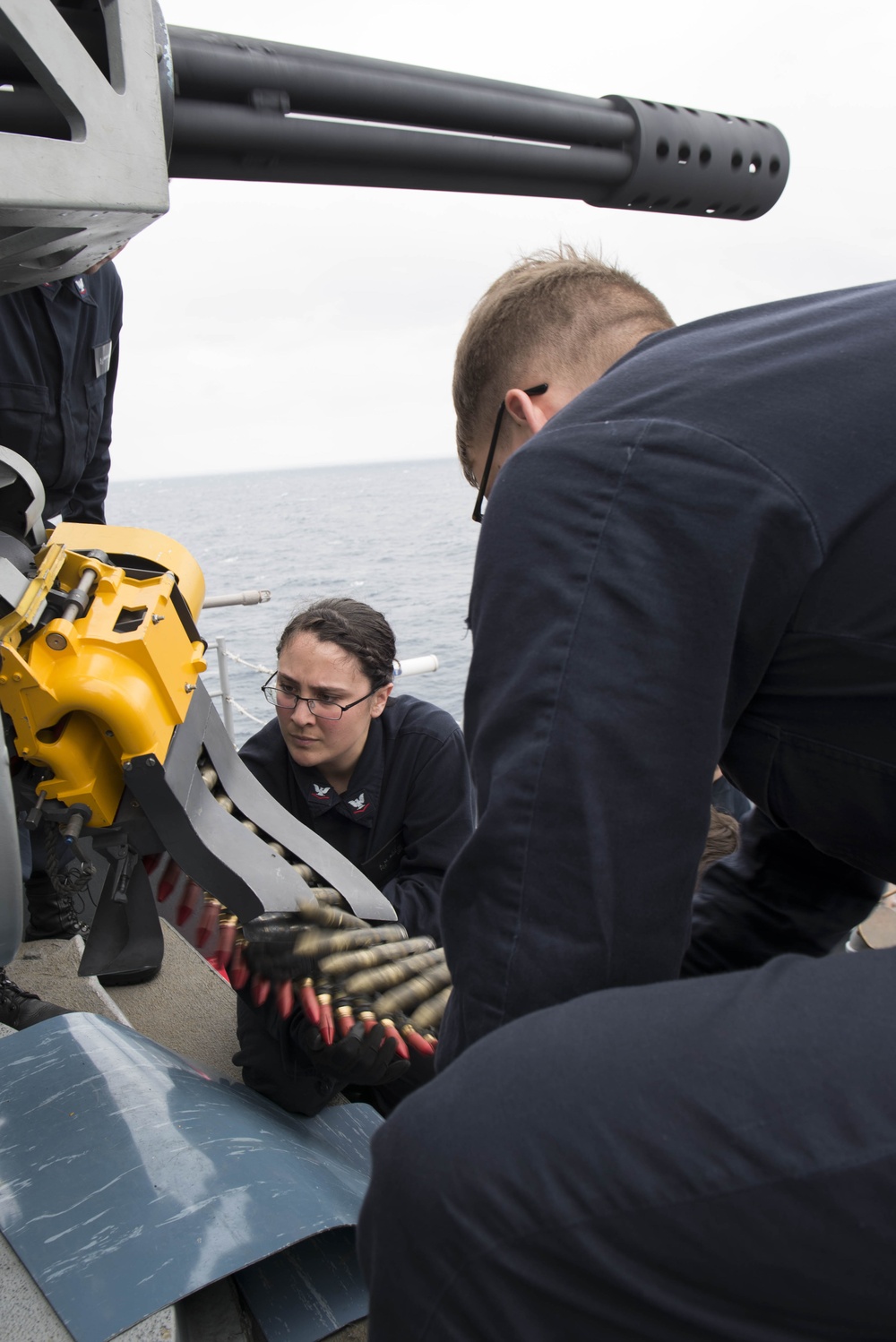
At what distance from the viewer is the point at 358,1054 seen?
1.60 m

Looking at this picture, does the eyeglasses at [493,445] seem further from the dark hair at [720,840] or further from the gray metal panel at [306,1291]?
the dark hair at [720,840]

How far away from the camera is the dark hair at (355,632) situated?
9.93ft

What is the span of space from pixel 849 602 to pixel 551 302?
0.74 meters

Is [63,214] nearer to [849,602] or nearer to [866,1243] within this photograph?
[849,602]

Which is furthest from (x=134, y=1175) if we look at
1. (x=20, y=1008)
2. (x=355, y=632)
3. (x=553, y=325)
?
(x=355, y=632)

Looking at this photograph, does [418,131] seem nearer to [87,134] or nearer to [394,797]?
[87,134]

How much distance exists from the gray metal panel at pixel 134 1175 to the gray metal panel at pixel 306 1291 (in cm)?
7

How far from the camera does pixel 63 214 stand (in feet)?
3.17

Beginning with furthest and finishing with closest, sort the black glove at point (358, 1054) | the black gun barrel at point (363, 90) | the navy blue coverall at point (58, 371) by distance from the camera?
the navy blue coverall at point (58, 371) < the black glove at point (358, 1054) < the black gun barrel at point (363, 90)

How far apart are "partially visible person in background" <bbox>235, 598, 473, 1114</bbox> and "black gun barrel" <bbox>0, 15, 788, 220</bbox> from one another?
187cm

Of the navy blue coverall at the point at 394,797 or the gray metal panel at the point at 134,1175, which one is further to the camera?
the navy blue coverall at the point at 394,797

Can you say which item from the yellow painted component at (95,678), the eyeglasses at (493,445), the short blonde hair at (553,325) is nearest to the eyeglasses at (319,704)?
the yellow painted component at (95,678)

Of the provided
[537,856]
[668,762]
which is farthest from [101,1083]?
[668,762]

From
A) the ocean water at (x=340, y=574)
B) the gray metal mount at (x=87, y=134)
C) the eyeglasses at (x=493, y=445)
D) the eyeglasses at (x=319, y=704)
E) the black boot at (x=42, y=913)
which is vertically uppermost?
the gray metal mount at (x=87, y=134)
